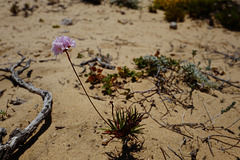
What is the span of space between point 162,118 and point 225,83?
2.03 meters

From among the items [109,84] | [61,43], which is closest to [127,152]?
[109,84]

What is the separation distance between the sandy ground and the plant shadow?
0.03 meters

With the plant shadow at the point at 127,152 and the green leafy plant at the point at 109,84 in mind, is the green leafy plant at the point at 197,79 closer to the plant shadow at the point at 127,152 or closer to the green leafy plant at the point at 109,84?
the green leafy plant at the point at 109,84

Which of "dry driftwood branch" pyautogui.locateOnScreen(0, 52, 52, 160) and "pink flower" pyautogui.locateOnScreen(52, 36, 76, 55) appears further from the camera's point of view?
"dry driftwood branch" pyautogui.locateOnScreen(0, 52, 52, 160)

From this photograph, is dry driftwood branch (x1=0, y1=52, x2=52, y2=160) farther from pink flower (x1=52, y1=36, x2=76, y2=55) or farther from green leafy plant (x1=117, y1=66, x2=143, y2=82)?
green leafy plant (x1=117, y1=66, x2=143, y2=82)

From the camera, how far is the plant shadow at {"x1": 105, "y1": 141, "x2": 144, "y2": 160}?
6.28 feet

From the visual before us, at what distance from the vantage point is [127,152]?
6.48ft

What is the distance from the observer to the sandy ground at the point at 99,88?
2.05 metres

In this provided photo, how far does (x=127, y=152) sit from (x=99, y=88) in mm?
1399

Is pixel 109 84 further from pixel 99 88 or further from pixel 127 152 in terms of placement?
pixel 127 152

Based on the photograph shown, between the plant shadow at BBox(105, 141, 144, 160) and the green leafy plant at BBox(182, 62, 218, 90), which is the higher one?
the green leafy plant at BBox(182, 62, 218, 90)

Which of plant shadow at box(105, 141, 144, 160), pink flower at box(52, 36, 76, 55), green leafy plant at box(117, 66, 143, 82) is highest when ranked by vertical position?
pink flower at box(52, 36, 76, 55)

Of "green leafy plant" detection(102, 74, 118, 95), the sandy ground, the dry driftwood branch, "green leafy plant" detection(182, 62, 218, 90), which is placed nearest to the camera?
the dry driftwood branch

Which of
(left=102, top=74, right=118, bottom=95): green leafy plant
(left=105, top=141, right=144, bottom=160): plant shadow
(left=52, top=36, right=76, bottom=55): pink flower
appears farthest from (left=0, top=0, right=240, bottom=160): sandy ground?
(left=52, top=36, right=76, bottom=55): pink flower
